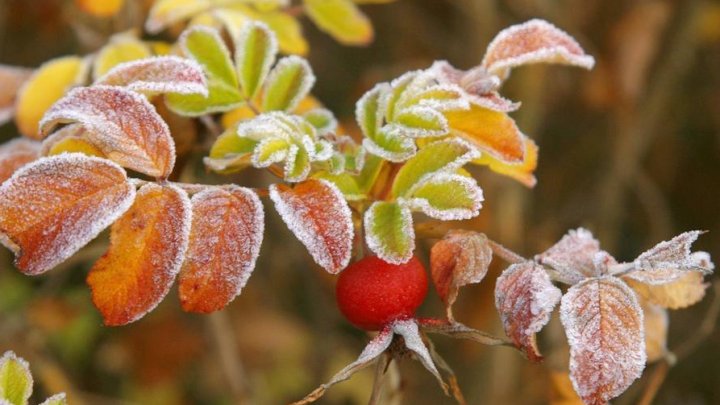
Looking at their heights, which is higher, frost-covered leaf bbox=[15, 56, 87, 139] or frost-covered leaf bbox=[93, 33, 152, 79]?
frost-covered leaf bbox=[93, 33, 152, 79]

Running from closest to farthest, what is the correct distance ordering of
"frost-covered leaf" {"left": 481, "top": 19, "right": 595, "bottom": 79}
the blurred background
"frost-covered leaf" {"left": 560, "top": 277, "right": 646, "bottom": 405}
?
"frost-covered leaf" {"left": 560, "top": 277, "right": 646, "bottom": 405}
"frost-covered leaf" {"left": 481, "top": 19, "right": 595, "bottom": 79}
the blurred background

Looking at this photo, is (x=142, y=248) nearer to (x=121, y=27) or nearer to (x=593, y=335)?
(x=593, y=335)

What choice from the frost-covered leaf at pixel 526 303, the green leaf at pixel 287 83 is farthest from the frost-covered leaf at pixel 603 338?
the green leaf at pixel 287 83

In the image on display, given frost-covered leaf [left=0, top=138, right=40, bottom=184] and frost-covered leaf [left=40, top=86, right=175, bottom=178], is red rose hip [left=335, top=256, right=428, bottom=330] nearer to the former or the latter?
frost-covered leaf [left=40, top=86, right=175, bottom=178]

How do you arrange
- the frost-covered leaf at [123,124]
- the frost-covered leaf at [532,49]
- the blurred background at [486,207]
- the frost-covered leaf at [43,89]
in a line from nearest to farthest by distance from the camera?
the frost-covered leaf at [123,124] < the frost-covered leaf at [532,49] < the frost-covered leaf at [43,89] < the blurred background at [486,207]

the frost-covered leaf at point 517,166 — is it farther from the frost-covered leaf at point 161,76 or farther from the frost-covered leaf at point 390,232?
the frost-covered leaf at point 161,76

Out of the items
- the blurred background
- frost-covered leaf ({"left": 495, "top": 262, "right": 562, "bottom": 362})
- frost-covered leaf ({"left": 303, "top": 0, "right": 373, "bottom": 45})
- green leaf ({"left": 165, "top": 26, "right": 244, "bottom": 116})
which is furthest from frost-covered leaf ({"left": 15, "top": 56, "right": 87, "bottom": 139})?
the blurred background
